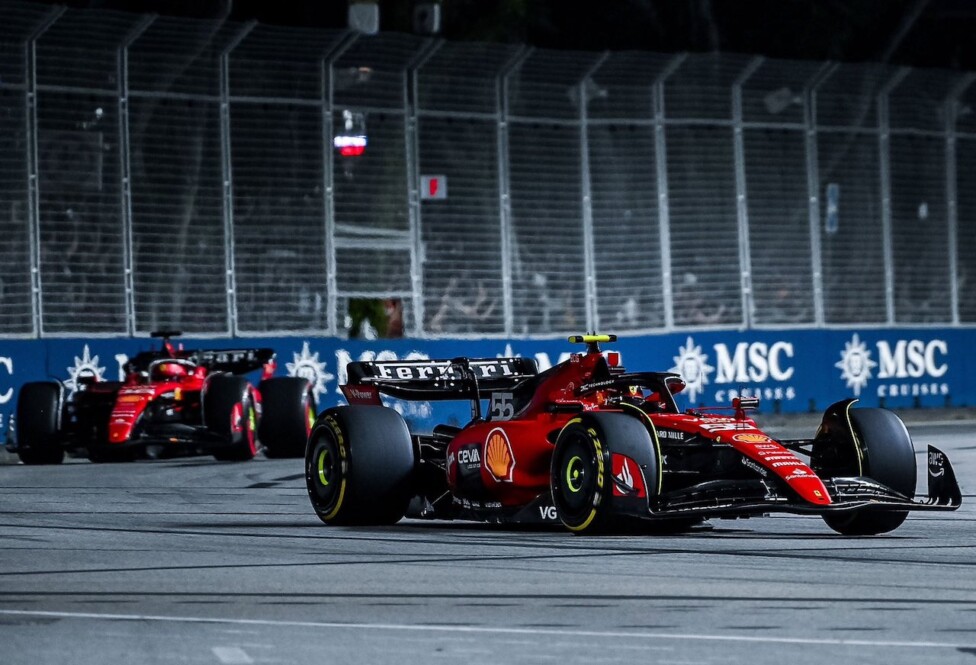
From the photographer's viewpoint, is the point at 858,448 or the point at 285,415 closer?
the point at 858,448

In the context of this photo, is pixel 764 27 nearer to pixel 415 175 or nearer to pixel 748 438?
pixel 415 175

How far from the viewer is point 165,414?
838 inches

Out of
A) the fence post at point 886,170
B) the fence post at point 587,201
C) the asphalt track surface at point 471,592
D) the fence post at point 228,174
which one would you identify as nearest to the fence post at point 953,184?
the fence post at point 886,170

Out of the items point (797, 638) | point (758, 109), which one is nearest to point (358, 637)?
point (797, 638)

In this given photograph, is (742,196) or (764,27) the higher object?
(764,27)

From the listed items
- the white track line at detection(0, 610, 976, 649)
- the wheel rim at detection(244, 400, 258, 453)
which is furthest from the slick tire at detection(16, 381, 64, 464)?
the white track line at detection(0, 610, 976, 649)

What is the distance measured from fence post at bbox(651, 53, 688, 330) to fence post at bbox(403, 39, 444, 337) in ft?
11.3

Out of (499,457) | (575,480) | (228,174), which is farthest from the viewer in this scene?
(228,174)

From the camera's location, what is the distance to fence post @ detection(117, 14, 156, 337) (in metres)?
24.6

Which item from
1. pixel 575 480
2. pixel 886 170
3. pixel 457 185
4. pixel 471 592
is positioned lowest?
pixel 471 592

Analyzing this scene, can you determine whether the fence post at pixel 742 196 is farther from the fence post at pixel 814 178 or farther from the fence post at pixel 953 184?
the fence post at pixel 953 184

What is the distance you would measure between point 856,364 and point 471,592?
835 inches

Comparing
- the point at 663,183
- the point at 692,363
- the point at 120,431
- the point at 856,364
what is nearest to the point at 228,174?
the point at 120,431

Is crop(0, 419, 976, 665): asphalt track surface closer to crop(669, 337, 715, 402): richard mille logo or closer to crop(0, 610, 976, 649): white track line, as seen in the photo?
crop(0, 610, 976, 649): white track line
